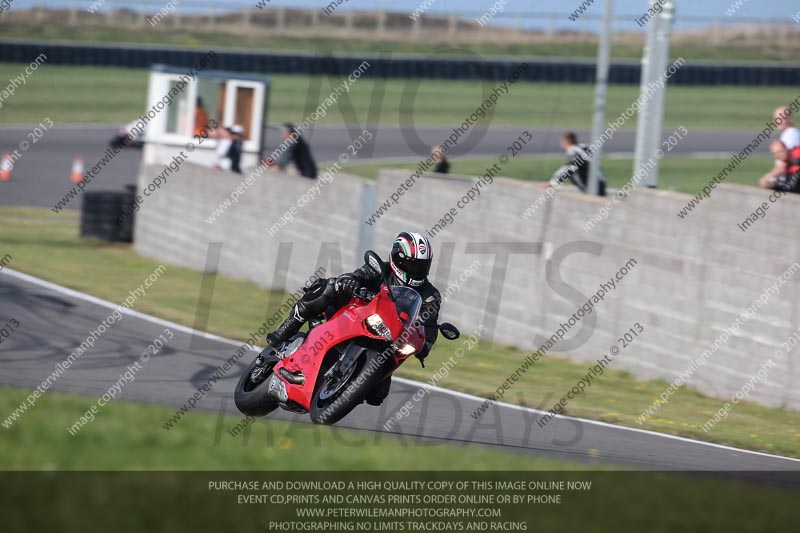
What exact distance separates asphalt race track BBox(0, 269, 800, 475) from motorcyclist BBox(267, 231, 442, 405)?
882 millimetres

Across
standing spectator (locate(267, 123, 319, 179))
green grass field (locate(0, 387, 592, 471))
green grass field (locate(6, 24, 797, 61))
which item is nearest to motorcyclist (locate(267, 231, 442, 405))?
green grass field (locate(0, 387, 592, 471))

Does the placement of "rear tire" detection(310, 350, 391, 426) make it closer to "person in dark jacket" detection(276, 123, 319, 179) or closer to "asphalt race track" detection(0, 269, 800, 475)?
"asphalt race track" detection(0, 269, 800, 475)

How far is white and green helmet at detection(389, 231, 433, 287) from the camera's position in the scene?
9492 mm

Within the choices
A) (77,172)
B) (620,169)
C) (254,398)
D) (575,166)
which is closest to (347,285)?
(254,398)

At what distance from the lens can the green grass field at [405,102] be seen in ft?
131

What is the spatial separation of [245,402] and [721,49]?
1887 inches

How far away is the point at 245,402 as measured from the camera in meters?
9.80

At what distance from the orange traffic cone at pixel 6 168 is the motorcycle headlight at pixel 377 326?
21.6 metres

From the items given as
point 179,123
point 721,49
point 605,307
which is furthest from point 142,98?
point 605,307

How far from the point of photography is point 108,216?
Result: 22.2 meters

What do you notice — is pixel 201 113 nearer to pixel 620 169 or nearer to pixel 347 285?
pixel 620 169

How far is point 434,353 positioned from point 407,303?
19.1 feet

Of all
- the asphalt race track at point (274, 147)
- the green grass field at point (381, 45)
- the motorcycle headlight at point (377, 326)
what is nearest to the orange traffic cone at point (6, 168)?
the asphalt race track at point (274, 147)
